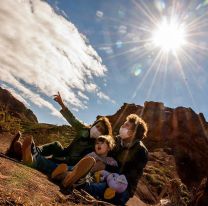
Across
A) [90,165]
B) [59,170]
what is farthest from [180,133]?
[90,165]

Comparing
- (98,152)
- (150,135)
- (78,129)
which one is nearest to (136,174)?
(98,152)

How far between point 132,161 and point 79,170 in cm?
138

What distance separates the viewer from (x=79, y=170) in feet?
→ 15.5

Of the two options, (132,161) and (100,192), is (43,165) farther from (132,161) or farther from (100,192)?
(132,161)

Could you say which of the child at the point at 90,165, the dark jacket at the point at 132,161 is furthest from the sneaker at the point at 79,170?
the dark jacket at the point at 132,161

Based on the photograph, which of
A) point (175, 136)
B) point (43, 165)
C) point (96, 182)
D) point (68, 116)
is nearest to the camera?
point (96, 182)

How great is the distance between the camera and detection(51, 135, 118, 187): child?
4707 mm

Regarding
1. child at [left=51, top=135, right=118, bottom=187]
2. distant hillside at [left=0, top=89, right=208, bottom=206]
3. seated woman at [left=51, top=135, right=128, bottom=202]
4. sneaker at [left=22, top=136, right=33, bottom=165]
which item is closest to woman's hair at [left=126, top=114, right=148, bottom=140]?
child at [left=51, top=135, right=118, bottom=187]

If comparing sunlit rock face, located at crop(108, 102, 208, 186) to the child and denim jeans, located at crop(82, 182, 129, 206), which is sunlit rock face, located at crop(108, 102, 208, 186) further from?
denim jeans, located at crop(82, 182, 129, 206)

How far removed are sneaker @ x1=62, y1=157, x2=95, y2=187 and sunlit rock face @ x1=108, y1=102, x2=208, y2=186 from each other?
33.7 meters

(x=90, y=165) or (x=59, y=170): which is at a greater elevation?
(x=90, y=165)

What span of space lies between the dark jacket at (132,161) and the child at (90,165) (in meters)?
0.16

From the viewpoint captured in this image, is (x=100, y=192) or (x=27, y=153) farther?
(x=27, y=153)

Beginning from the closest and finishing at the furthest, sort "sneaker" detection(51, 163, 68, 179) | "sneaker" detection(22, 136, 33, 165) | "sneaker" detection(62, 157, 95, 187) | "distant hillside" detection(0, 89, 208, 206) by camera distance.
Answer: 1. "sneaker" detection(62, 157, 95, 187)
2. "sneaker" detection(51, 163, 68, 179)
3. "sneaker" detection(22, 136, 33, 165)
4. "distant hillside" detection(0, 89, 208, 206)
